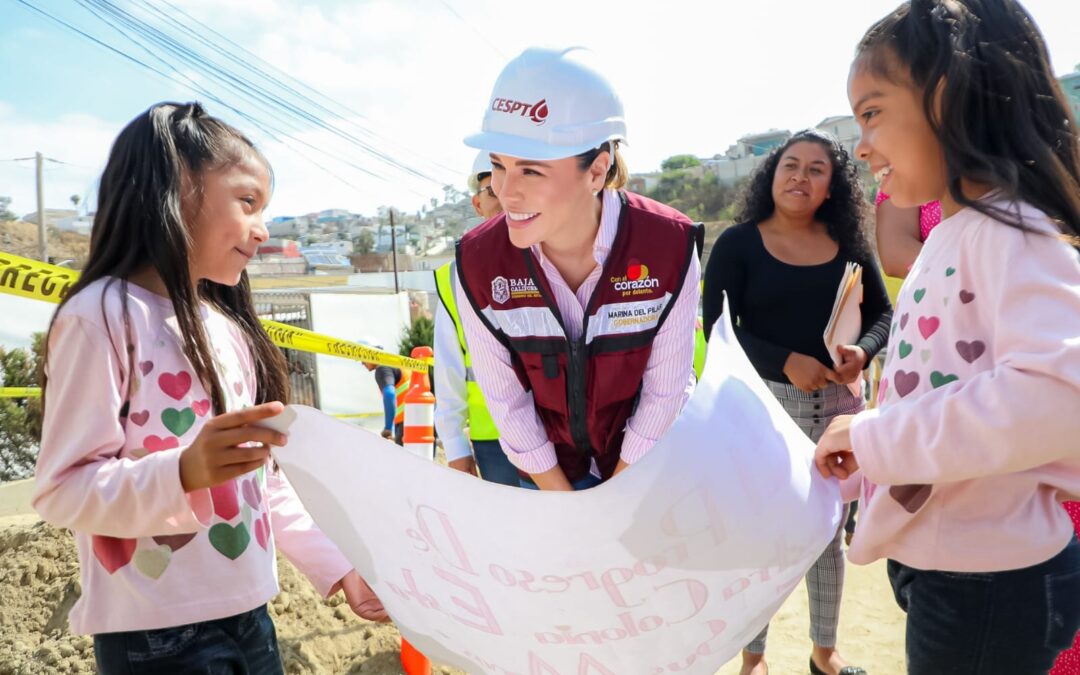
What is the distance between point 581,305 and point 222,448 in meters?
1.03

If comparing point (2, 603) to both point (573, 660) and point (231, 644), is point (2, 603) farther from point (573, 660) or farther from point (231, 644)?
point (573, 660)

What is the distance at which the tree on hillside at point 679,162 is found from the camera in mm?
81875

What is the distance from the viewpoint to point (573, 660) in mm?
1320

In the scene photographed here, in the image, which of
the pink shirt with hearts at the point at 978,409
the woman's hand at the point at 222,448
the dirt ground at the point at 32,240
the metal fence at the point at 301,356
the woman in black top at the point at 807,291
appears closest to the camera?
the pink shirt with hearts at the point at 978,409

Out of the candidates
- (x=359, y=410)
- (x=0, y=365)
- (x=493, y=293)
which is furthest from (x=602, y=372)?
(x=359, y=410)

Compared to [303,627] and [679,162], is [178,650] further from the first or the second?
[679,162]

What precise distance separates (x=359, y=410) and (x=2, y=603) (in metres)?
10.9

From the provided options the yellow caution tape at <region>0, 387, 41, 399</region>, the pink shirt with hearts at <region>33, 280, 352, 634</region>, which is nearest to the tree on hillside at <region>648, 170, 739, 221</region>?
the yellow caution tape at <region>0, 387, 41, 399</region>

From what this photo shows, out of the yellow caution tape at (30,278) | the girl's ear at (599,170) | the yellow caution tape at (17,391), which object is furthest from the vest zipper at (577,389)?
the yellow caution tape at (17,391)

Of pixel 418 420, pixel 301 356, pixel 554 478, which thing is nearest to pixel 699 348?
pixel 554 478

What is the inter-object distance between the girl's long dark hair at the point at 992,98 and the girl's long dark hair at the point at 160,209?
1420 millimetres

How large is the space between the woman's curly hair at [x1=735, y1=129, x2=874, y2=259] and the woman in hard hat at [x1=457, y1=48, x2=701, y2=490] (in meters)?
1.42

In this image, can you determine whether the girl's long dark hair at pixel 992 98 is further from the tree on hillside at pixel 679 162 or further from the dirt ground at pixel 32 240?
the tree on hillside at pixel 679 162

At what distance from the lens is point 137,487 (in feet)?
4.32
